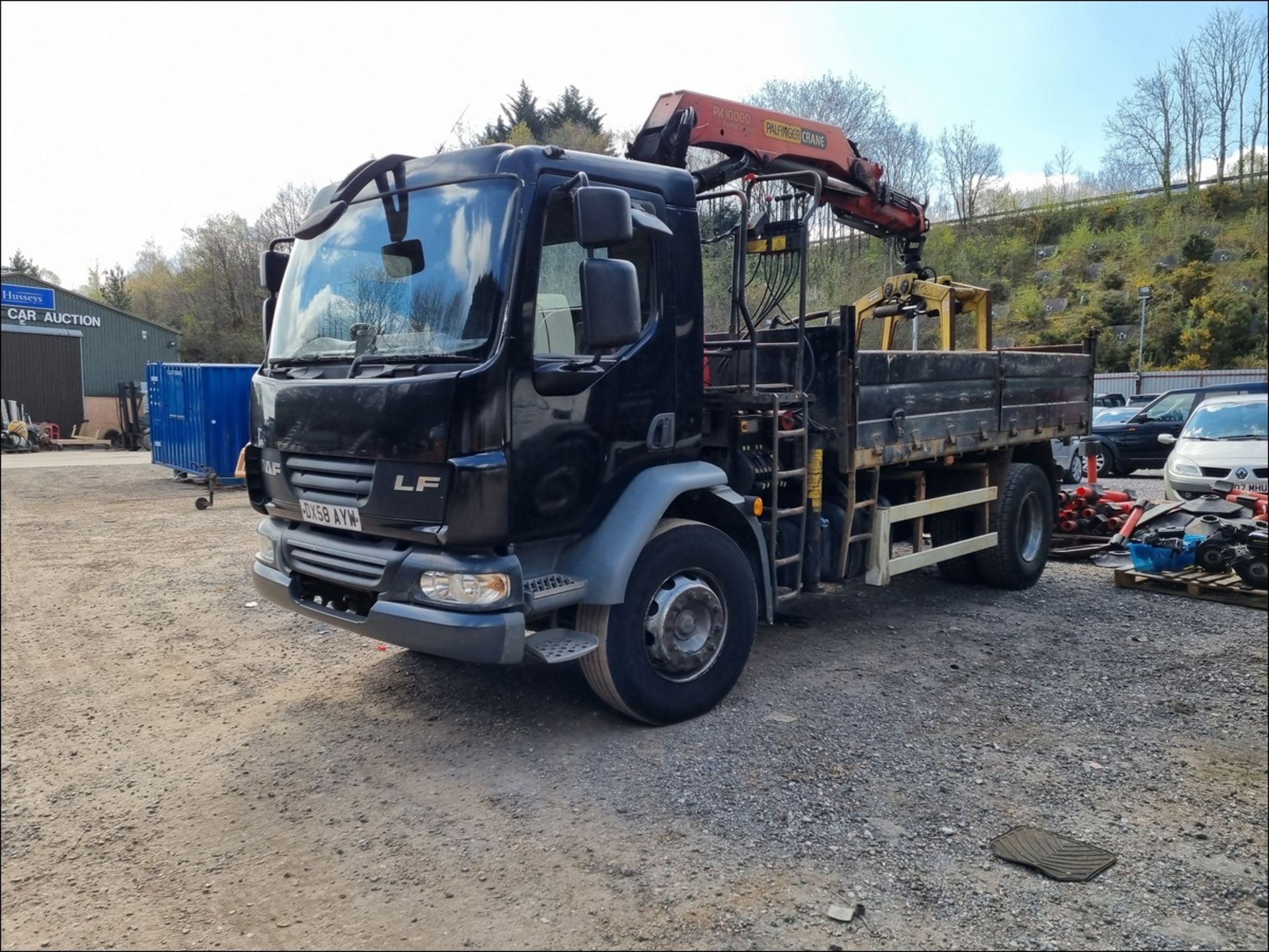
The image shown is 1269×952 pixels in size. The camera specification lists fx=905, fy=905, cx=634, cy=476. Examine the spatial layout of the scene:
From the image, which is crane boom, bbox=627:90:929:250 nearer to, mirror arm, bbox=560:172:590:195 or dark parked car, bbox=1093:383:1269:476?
mirror arm, bbox=560:172:590:195

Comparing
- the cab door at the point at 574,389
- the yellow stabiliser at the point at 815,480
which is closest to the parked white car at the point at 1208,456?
the yellow stabiliser at the point at 815,480

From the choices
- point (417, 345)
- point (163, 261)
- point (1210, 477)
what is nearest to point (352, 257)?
point (417, 345)

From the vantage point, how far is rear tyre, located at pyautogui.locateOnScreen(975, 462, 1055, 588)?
7402 mm

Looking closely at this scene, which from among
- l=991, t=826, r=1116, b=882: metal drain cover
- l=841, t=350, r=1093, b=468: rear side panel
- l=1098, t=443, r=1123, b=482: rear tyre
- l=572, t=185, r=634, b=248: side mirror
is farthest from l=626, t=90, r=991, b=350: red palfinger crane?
l=1098, t=443, r=1123, b=482: rear tyre

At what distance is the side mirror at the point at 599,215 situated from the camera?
3852mm

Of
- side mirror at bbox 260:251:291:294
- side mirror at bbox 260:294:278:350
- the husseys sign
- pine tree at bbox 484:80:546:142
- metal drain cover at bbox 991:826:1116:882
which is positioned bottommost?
metal drain cover at bbox 991:826:1116:882

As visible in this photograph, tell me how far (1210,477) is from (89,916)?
998cm

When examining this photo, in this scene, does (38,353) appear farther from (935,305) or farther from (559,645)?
(935,305)

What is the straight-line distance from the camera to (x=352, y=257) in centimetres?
444

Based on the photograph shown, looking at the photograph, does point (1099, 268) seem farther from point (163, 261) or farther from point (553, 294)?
point (163, 261)

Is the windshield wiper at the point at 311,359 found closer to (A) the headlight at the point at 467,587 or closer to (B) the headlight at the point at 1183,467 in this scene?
(A) the headlight at the point at 467,587

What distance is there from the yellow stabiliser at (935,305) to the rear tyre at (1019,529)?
1459 mm

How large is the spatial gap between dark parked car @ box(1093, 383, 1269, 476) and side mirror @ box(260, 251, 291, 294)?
14.1 metres

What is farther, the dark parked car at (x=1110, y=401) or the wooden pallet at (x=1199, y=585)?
the dark parked car at (x=1110, y=401)
